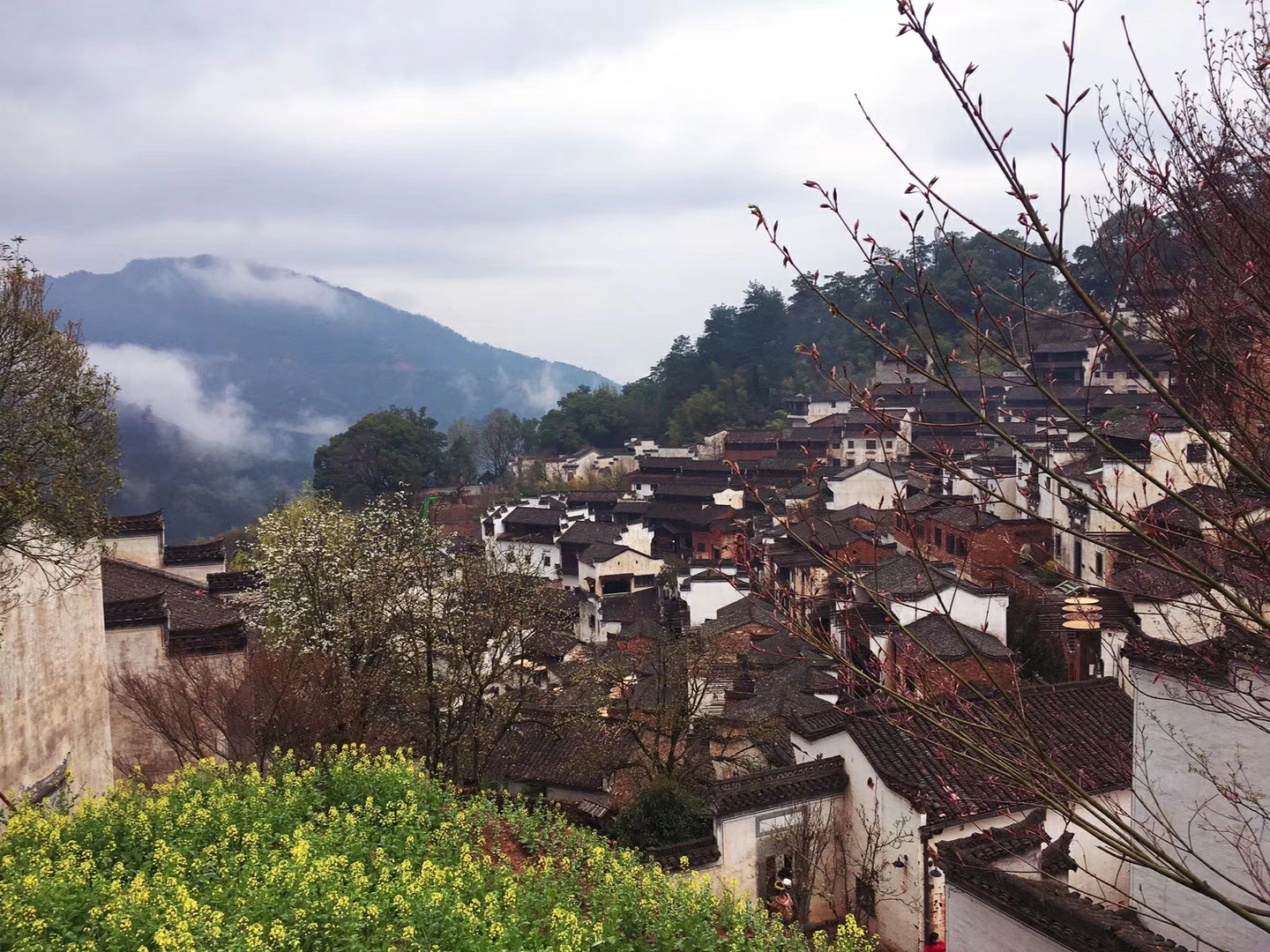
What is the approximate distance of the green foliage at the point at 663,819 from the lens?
1237cm

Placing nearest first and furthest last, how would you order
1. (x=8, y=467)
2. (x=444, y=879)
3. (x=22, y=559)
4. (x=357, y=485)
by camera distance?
(x=444, y=879) → (x=8, y=467) → (x=22, y=559) → (x=357, y=485)

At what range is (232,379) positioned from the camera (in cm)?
14062

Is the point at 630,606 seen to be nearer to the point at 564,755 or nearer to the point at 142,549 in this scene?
the point at 564,755

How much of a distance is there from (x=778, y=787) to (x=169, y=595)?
34.8 feet

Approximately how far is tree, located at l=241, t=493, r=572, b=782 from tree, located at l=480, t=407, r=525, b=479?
44313 mm

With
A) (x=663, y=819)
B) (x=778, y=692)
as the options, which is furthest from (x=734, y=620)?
(x=663, y=819)

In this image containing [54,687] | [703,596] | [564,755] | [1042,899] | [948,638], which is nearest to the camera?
[1042,899]

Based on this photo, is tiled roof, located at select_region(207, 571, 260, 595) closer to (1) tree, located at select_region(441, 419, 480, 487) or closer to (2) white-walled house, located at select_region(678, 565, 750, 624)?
(2) white-walled house, located at select_region(678, 565, 750, 624)

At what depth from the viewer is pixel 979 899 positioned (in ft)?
20.1

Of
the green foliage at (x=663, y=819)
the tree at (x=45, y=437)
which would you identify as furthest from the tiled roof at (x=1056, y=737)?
the tree at (x=45, y=437)

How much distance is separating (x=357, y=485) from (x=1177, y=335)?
49.1 m

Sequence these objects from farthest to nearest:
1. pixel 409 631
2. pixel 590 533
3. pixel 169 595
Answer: pixel 590 533 → pixel 169 595 → pixel 409 631

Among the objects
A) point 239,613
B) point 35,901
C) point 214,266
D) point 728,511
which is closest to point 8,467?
point 35,901

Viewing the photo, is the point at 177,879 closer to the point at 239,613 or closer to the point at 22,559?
the point at 22,559
